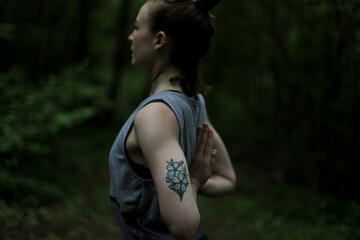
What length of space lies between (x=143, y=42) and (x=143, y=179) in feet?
2.04

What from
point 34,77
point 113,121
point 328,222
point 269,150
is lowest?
point 113,121

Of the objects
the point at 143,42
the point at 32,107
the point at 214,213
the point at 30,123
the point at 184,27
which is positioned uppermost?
the point at 184,27

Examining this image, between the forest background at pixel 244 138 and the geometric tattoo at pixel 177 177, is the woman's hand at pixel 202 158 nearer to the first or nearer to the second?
the geometric tattoo at pixel 177 177

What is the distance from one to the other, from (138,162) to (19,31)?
3549 millimetres

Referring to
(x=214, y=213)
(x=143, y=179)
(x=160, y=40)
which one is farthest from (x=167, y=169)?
(x=214, y=213)

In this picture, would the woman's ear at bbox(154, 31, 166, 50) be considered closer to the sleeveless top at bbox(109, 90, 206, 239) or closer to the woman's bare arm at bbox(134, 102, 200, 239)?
the sleeveless top at bbox(109, 90, 206, 239)

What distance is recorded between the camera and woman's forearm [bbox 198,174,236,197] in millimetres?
1876

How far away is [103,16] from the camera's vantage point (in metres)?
8.91

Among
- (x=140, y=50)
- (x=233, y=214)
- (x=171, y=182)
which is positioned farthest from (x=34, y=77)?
(x=171, y=182)

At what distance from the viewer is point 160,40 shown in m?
1.56

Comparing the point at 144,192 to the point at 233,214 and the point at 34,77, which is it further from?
the point at 34,77

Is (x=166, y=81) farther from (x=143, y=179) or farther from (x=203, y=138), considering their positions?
(x=143, y=179)

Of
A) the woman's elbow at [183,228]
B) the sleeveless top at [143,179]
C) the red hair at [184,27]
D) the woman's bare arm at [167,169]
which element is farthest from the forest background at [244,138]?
the woman's elbow at [183,228]

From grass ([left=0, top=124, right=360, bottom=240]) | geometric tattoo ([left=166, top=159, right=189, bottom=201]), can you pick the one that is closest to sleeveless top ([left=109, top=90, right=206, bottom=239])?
geometric tattoo ([left=166, top=159, right=189, bottom=201])
